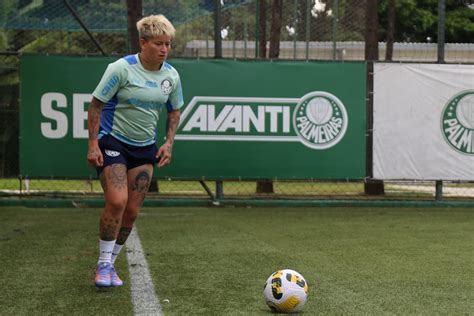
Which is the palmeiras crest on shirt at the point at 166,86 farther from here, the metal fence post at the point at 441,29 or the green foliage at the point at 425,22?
the green foliage at the point at 425,22

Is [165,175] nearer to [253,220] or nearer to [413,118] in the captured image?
[253,220]

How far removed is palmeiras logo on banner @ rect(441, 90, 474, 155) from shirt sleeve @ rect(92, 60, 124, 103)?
790cm

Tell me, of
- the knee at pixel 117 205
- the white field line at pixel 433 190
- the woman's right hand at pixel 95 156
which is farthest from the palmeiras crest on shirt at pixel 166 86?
the white field line at pixel 433 190

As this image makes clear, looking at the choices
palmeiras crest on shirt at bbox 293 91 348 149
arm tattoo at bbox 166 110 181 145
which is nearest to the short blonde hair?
arm tattoo at bbox 166 110 181 145

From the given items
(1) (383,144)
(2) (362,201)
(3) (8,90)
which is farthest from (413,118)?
(3) (8,90)

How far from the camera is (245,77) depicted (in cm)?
1195

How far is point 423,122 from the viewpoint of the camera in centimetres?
1220

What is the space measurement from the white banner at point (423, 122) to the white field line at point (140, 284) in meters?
5.52

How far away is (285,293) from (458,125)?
839 cm

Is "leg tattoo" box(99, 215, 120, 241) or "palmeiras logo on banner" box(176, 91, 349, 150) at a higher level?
"palmeiras logo on banner" box(176, 91, 349, 150)

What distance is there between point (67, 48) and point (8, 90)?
1.65 m

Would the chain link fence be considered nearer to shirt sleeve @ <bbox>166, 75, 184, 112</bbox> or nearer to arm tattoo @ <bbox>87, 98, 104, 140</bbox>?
shirt sleeve @ <bbox>166, 75, 184, 112</bbox>

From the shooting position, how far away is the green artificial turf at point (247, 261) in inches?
192

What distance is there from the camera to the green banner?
1160 centimetres
